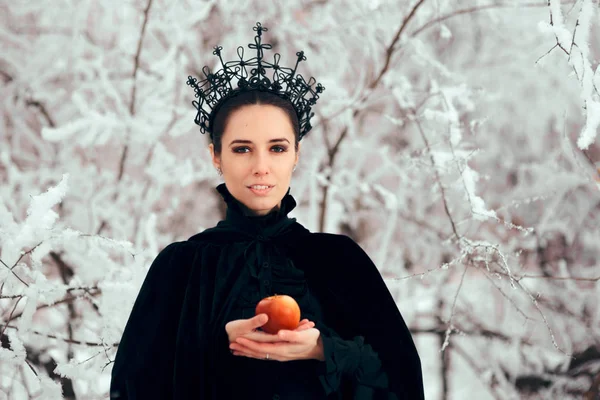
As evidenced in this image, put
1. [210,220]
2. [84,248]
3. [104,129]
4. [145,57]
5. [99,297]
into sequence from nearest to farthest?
[99,297], [84,248], [104,129], [145,57], [210,220]

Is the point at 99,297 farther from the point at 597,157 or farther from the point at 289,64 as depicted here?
the point at 597,157

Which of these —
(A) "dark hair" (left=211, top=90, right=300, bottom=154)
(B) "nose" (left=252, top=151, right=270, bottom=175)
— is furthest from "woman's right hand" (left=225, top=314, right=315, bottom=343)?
(A) "dark hair" (left=211, top=90, right=300, bottom=154)

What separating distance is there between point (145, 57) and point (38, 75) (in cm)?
73

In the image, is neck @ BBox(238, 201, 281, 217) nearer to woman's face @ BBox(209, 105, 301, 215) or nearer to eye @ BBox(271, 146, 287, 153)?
woman's face @ BBox(209, 105, 301, 215)

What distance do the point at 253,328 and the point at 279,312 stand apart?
0.08 metres

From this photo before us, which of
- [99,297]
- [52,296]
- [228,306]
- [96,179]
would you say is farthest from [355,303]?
[96,179]

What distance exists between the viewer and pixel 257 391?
170 centimetres

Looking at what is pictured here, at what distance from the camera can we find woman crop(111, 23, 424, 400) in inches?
67.4

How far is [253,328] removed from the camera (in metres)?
1.61

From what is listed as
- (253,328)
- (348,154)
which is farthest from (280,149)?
(348,154)

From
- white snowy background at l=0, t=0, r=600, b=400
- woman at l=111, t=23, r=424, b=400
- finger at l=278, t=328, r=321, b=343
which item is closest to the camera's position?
finger at l=278, t=328, r=321, b=343

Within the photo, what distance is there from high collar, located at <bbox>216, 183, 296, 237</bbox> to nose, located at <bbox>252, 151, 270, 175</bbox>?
129 mm

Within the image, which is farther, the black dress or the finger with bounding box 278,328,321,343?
the black dress

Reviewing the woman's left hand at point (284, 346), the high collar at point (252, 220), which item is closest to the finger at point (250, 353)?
the woman's left hand at point (284, 346)
